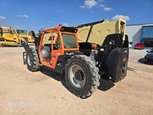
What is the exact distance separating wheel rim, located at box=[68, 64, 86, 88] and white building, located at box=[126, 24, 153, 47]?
32.6m

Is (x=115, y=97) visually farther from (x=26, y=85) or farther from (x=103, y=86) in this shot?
(x=26, y=85)

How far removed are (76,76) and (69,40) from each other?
5.38 ft

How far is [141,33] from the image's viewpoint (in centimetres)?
3206

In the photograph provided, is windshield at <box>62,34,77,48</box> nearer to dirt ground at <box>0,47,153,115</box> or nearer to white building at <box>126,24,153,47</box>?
dirt ground at <box>0,47,153,115</box>

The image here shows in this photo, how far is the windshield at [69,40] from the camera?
4.52 metres

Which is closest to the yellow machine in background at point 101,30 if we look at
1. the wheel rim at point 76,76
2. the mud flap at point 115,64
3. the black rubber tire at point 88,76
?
the mud flap at point 115,64

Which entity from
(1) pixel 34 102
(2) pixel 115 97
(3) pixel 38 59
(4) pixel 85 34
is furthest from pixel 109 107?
(3) pixel 38 59

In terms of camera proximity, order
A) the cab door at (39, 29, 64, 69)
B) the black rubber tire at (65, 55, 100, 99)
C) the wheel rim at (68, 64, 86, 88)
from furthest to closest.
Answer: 1. the cab door at (39, 29, 64, 69)
2. the wheel rim at (68, 64, 86, 88)
3. the black rubber tire at (65, 55, 100, 99)

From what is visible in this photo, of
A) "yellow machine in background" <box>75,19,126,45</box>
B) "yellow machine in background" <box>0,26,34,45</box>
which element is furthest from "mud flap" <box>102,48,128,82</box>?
"yellow machine in background" <box>0,26,34,45</box>

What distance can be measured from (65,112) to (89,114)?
1.77 ft

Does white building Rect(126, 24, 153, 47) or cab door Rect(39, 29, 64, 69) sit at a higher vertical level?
white building Rect(126, 24, 153, 47)

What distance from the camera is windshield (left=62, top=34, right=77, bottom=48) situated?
14.8ft

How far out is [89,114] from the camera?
106 inches

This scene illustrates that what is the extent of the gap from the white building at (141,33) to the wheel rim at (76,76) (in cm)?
3261
